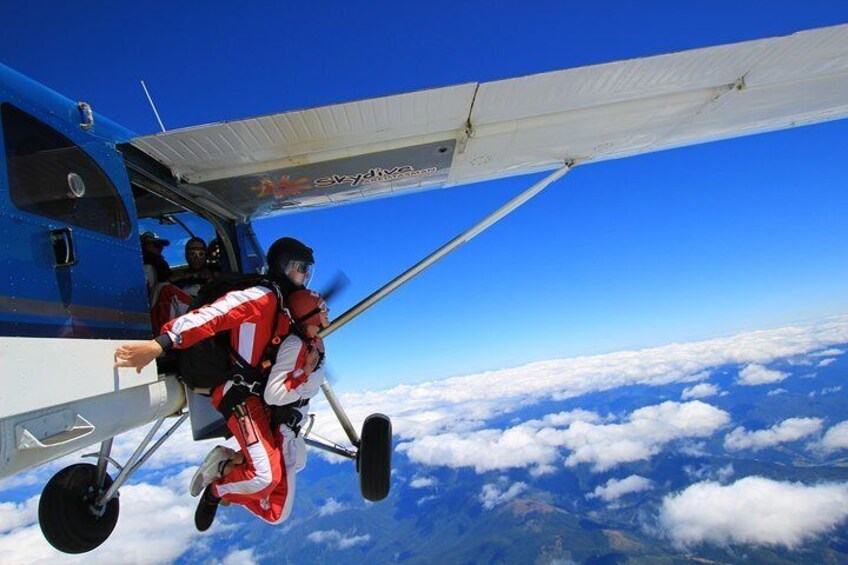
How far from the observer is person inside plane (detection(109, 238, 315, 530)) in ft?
9.61

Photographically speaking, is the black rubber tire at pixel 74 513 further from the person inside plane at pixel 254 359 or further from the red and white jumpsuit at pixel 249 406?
the red and white jumpsuit at pixel 249 406

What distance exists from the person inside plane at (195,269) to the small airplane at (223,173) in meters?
0.27

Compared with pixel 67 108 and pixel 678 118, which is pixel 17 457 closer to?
pixel 67 108

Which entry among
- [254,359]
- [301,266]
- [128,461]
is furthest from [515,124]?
[128,461]

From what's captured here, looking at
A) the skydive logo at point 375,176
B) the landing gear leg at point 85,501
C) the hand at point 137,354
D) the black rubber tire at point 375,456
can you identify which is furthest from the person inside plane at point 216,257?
the hand at point 137,354

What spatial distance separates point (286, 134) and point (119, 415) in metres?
2.03

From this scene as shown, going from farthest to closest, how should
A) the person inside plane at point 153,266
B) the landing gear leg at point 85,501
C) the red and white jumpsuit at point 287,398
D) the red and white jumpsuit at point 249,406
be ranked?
1. the landing gear leg at point 85,501
2. the person inside plane at point 153,266
3. the red and white jumpsuit at point 287,398
4. the red and white jumpsuit at point 249,406

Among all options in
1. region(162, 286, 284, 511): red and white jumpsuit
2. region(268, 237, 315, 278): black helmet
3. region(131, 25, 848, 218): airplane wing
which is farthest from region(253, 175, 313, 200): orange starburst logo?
region(162, 286, 284, 511): red and white jumpsuit

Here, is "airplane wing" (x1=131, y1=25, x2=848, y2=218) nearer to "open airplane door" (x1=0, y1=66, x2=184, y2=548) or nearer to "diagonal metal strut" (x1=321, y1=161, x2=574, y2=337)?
"diagonal metal strut" (x1=321, y1=161, x2=574, y2=337)

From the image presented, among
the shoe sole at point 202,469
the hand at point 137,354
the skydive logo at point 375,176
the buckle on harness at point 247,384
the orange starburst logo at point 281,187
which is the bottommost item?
the shoe sole at point 202,469

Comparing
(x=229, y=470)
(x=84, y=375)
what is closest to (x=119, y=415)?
(x=84, y=375)

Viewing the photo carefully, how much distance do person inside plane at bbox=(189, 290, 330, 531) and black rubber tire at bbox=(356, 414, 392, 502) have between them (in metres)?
1.01

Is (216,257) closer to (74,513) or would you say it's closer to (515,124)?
(74,513)

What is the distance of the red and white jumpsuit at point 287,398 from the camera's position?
3234 millimetres
